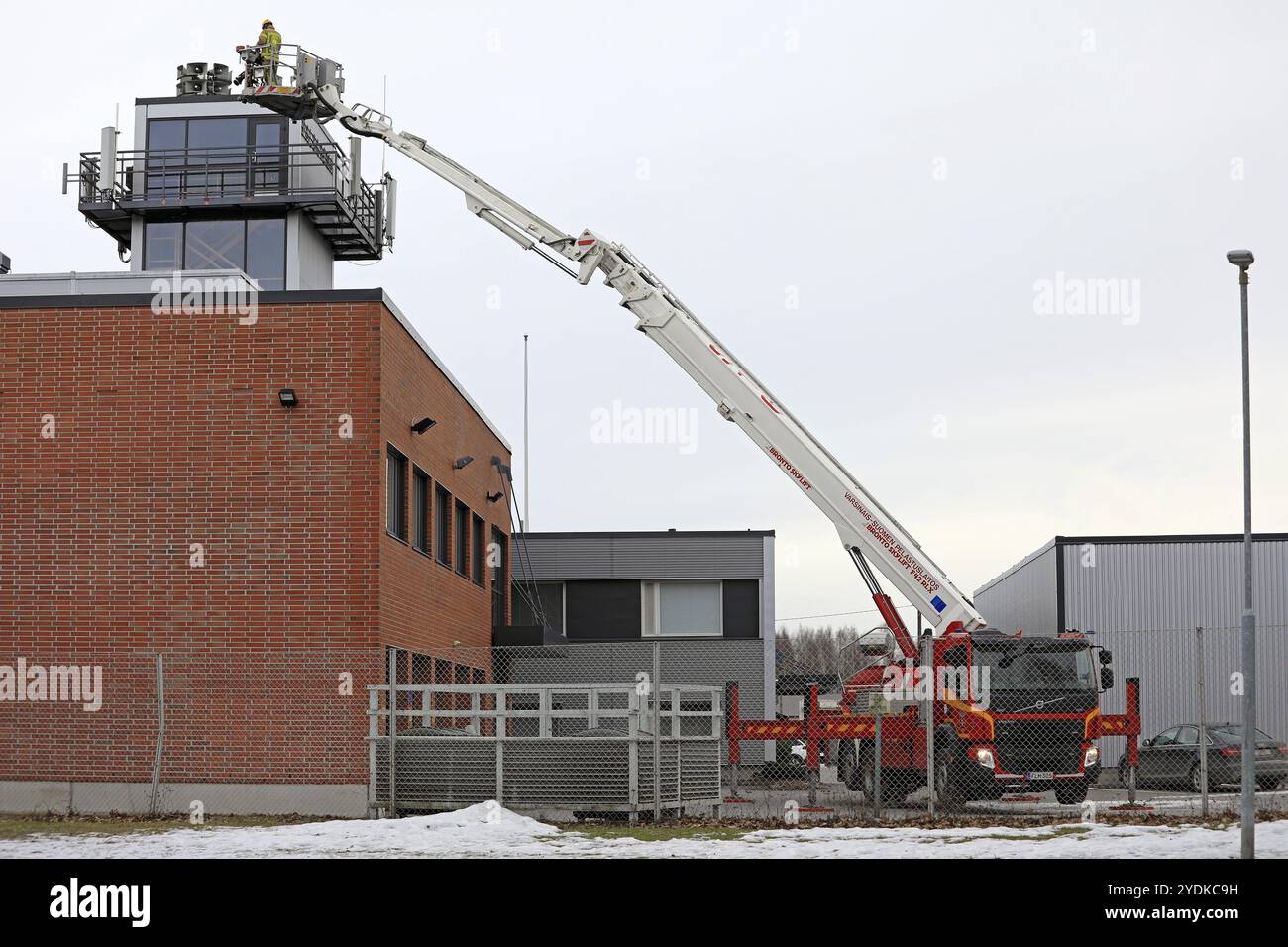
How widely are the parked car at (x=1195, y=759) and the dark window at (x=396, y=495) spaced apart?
12.7 metres

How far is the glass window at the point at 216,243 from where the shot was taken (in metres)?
36.3

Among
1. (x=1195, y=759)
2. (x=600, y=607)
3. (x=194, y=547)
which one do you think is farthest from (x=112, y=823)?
(x=600, y=607)

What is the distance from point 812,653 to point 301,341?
91.6m

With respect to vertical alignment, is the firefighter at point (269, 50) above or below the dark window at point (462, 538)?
above

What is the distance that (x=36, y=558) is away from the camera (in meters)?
20.8

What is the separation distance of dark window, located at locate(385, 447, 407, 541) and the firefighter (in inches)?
241

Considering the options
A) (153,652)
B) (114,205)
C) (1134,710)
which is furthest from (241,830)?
(114,205)

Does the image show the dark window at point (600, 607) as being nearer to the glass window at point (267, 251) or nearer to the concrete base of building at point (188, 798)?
the glass window at point (267, 251)

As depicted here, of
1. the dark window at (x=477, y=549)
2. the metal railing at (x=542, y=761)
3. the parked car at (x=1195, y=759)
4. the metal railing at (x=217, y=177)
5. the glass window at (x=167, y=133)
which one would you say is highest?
the glass window at (x=167, y=133)

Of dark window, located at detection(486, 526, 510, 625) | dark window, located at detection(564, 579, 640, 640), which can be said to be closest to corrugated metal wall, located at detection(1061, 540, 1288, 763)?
dark window, located at detection(564, 579, 640, 640)

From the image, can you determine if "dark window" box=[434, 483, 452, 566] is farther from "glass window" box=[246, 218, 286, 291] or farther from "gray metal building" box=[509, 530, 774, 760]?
"gray metal building" box=[509, 530, 774, 760]

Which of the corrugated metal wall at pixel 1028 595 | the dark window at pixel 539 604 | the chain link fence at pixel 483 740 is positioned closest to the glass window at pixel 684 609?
the dark window at pixel 539 604

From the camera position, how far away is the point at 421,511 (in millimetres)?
24828

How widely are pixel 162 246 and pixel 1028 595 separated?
75.7 ft
